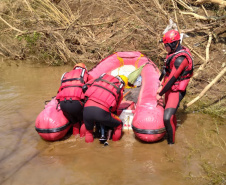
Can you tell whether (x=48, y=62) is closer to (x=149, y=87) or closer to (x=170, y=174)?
(x=149, y=87)

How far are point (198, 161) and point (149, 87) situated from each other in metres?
1.56

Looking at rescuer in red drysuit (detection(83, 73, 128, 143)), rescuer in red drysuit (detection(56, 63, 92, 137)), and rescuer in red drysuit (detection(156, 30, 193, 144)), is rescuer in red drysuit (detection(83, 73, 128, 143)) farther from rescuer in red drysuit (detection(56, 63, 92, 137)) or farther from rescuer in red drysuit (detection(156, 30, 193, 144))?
rescuer in red drysuit (detection(156, 30, 193, 144))

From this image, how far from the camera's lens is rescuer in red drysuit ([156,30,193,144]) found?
3.61 m

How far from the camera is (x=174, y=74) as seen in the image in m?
3.61

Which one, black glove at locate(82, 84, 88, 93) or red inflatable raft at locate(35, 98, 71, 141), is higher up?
black glove at locate(82, 84, 88, 93)

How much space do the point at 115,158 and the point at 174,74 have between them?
1.43 metres

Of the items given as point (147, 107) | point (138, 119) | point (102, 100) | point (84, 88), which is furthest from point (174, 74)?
point (84, 88)

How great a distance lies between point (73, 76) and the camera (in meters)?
3.85

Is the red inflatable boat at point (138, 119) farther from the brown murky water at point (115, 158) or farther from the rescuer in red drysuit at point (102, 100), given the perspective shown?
the rescuer in red drysuit at point (102, 100)

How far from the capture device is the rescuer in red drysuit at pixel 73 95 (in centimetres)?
367

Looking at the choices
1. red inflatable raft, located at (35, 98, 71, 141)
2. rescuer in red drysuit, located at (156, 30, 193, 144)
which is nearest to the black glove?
red inflatable raft, located at (35, 98, 71, 141)

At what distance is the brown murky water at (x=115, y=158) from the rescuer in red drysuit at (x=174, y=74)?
376 millimetres

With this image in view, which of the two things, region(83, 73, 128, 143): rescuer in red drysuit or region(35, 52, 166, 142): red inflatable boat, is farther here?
region(35, 52, 166, 142): red inflatable boat

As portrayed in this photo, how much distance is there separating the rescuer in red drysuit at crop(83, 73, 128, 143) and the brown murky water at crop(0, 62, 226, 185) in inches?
17.8
